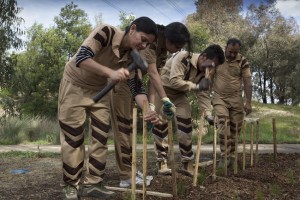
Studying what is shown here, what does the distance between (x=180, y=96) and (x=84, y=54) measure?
234 cm

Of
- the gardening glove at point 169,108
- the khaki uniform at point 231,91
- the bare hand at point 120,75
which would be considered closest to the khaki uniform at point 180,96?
the gardening glove at point 169,108

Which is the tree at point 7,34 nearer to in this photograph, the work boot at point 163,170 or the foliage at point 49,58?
the work boot at point 163,170

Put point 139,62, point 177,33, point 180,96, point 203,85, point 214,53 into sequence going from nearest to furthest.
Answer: point 139,62, point 177,33, point 203,85, point 214,53, point 180,96

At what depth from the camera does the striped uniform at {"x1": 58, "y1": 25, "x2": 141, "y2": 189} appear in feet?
12.1

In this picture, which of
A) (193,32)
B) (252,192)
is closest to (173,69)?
→ (252,192)

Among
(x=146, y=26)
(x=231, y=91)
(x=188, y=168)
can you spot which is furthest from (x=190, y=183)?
(x=231, y=91)

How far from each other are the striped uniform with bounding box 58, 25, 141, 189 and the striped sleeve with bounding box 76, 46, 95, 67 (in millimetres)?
117

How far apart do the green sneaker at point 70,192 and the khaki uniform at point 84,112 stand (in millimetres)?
41

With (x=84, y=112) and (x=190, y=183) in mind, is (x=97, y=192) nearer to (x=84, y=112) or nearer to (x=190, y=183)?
(x=84, y=112)

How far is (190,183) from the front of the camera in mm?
4758

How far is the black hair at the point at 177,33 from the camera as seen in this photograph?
460cm

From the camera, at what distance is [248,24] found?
30.6 m

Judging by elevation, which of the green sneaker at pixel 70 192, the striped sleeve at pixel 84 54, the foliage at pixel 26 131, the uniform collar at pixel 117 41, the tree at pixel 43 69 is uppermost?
the tree at pixel 43 69

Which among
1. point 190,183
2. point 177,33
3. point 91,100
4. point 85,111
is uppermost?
point 177,33
